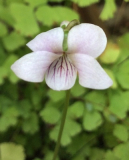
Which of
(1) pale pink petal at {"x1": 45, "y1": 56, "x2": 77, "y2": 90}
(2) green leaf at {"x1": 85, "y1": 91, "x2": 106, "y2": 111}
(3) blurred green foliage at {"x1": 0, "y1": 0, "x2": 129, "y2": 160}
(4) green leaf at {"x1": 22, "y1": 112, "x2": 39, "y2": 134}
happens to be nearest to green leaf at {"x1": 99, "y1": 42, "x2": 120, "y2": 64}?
(3) blurred green foliage at {"x1": 0, "y1": 0, "x2": 129, "y2": 160}

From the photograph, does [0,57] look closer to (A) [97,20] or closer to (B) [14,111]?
(B) [14,111]

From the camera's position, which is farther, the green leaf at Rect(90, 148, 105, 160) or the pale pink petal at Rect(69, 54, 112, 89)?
the green leaf at Rect(90, 148, 105, 160)

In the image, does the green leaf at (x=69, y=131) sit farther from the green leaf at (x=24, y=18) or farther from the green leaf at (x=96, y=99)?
the green leaf at (x=24, y=18)

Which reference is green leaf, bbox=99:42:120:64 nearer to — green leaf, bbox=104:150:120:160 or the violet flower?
green leaf, bbox=104:150:120:160

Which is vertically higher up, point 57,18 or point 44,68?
point 44,68

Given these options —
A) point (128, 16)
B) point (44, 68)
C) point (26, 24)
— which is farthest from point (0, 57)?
point (128, 16)
